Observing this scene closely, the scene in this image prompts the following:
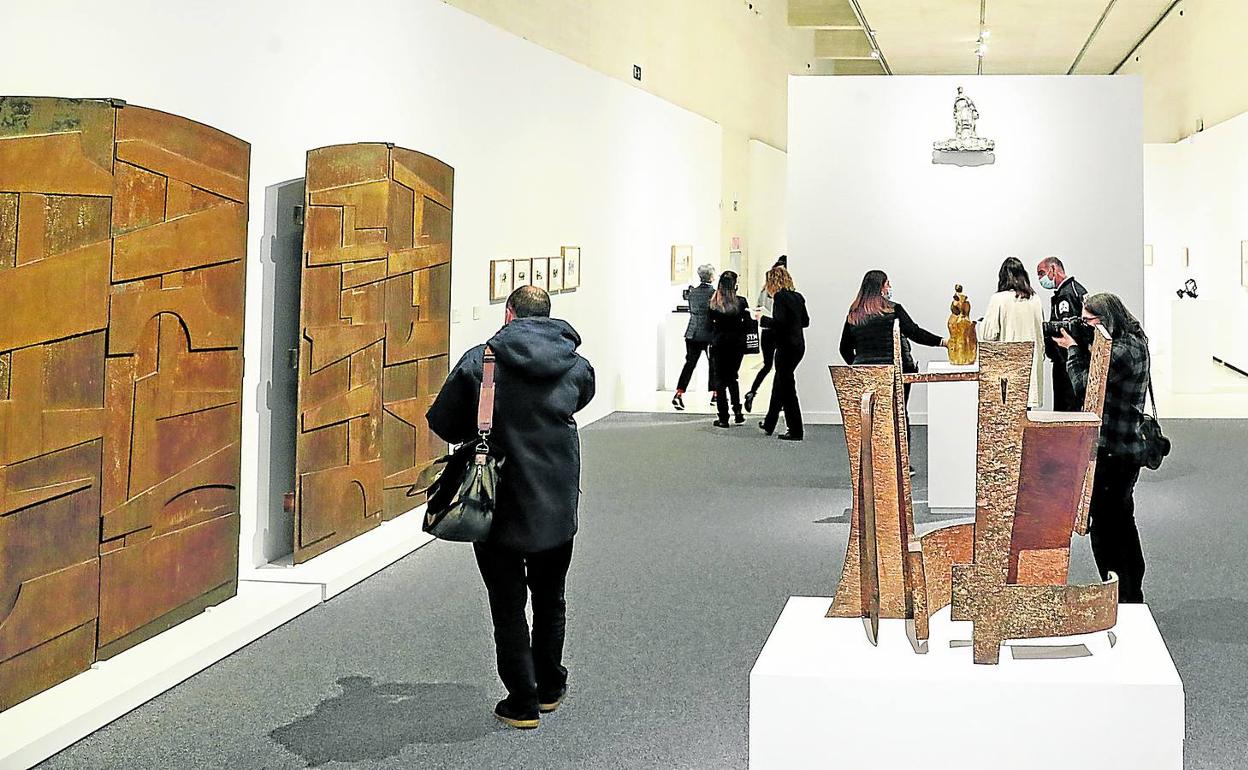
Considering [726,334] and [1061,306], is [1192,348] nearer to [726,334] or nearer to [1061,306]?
[726,334]

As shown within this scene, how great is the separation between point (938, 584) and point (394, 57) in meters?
7.14

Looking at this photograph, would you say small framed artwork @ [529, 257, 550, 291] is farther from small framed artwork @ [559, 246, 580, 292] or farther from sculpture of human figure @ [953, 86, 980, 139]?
sculpture of human figure @ [953, 86, 980, 139]

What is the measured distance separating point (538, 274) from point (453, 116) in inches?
101

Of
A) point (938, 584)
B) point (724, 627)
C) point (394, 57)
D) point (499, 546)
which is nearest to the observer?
point (938, 584)

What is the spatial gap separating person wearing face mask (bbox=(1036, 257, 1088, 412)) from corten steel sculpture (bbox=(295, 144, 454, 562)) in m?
5.26

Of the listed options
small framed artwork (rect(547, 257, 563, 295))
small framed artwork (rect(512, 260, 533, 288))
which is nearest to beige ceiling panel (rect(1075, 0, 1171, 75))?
small framed artwork (rect(547, 257, 563, 295))

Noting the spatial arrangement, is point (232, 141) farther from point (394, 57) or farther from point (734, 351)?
point (734, 351)

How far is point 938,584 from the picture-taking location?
11.7 feet

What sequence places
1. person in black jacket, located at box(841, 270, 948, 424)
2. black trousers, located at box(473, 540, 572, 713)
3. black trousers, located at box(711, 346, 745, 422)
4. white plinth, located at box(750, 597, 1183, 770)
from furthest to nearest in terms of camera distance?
black trousers, located at box(711, 346, 745, 422) → person in black jacket, located at box(841, 270, 948, 424) → black trousers, located at box(473, 540, 572, 713) → white plinth, located at box(750, 597, 1183, 770)

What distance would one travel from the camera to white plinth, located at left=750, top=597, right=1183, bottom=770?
9.94 ft

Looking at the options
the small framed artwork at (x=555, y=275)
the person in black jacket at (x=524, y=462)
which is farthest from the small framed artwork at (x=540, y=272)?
the person in black jacket at (x=524, y=462)

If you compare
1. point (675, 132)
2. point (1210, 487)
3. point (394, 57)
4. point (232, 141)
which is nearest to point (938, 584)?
point (232, 141)

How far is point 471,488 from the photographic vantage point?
195 inches

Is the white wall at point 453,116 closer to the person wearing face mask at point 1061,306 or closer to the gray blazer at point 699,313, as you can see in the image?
the gray blazer at point 699,313
